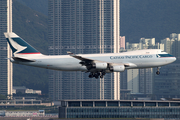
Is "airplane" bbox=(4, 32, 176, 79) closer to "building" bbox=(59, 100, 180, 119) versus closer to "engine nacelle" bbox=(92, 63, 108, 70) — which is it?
"engine nacelle" bbox=(92, 63, 108, 70)

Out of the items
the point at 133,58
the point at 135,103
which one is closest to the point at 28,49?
the point at 133,58

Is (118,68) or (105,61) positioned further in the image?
(105,61)

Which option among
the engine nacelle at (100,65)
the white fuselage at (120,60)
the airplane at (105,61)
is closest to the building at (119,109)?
the airplane at (105,61)

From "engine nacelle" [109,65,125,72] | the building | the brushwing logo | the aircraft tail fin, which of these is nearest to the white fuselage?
"engine nacelle" [109,65,125,72]

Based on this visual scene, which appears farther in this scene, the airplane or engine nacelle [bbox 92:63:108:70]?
the airplane

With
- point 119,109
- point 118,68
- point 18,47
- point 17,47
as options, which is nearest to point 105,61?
point 118,68

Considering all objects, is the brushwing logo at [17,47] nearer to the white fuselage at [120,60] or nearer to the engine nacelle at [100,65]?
the white fuselage at [120,60]

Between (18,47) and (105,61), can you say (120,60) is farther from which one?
(18,47)

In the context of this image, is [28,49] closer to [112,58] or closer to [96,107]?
[112,58]
